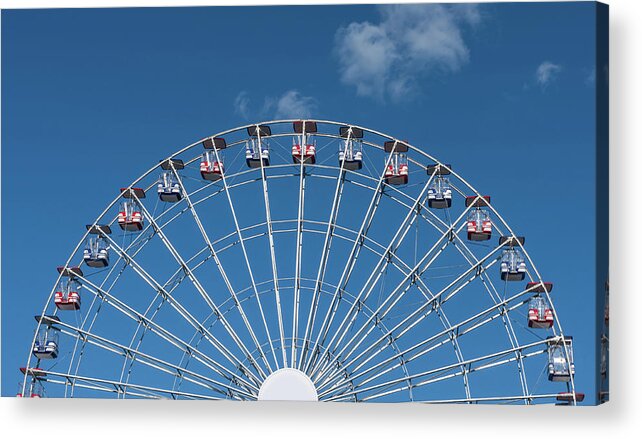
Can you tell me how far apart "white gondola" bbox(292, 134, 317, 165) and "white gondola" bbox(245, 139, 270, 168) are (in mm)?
510

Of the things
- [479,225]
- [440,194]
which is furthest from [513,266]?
[440,194]

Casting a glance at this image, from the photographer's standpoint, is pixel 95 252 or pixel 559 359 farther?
pixel 95 252

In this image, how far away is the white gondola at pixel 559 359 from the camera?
27328 mm

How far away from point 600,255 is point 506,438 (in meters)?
2.97

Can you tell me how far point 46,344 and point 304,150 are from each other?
5804mm

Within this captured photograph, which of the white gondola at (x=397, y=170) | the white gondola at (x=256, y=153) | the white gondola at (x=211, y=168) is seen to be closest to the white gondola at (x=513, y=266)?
the white gondola at (x=397, y=170)

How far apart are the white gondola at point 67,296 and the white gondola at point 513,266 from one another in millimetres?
7610

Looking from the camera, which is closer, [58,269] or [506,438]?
[506,438]

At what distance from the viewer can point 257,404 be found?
25312mm

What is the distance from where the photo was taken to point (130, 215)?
30.9m

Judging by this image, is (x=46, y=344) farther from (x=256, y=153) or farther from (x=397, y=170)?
(x=397, y=170)

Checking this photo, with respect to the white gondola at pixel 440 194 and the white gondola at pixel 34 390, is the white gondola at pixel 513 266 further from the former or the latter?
the white gondola at pixel 34 390

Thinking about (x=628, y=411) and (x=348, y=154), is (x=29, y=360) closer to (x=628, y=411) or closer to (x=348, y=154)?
(x=348, y=154)

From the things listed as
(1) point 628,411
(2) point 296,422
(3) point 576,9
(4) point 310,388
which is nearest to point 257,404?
(2) point 296,422
